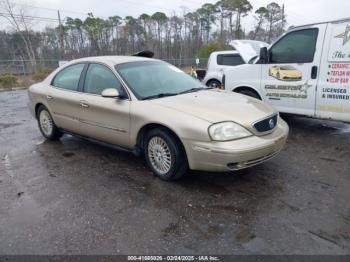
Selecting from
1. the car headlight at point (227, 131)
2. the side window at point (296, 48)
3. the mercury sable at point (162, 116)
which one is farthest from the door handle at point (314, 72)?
the car headlight at point (227, 131)

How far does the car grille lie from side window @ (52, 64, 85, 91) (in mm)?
2983

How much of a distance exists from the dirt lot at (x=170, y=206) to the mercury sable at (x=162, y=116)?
0.37m

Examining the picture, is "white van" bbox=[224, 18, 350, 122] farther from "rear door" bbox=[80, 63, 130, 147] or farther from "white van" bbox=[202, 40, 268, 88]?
"white van" bbox=[202, 40, 268, 88]

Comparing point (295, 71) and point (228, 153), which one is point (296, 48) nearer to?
point (295, 71)

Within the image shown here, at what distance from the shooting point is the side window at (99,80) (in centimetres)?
446

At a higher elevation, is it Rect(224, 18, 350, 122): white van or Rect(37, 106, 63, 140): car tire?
Rect(224, 18, 350, 122): white van

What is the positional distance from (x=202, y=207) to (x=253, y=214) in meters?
0.54

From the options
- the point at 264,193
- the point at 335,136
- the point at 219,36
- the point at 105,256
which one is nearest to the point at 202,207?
the point at 264,193

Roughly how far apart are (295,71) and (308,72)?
0.25 metres

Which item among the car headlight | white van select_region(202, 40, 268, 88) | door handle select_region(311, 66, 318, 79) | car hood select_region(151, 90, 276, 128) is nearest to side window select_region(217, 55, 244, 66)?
white van select_region(202, 40, 268, 88)

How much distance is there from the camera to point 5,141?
20.2 feet

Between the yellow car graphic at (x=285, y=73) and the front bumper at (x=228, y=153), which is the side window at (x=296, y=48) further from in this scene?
the front bumper at (x=228, y=153)

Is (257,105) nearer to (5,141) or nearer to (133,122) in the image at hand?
(133,122)

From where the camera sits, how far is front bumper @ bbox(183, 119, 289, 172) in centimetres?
339
